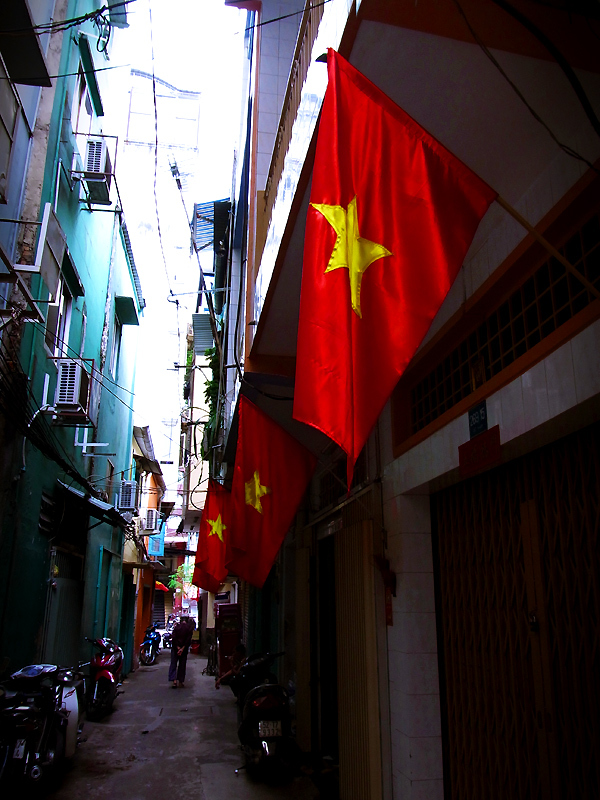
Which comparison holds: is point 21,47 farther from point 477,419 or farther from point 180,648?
point 180,648

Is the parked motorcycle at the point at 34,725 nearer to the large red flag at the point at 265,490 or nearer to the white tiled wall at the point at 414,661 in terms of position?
the large red flag at the point at 265,490

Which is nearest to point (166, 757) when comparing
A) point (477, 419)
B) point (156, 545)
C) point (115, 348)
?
point (477, 419)

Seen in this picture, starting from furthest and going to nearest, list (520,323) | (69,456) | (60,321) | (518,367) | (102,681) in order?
(69,456), (102,681), (60,321), (520,323), (518,367)

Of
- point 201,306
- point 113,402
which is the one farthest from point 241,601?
point 201,306

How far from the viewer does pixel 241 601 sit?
65.9 ft

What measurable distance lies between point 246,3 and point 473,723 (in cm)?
1095

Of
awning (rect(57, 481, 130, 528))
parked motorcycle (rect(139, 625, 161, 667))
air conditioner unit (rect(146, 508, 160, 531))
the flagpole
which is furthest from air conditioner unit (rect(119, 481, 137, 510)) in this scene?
the flagpole

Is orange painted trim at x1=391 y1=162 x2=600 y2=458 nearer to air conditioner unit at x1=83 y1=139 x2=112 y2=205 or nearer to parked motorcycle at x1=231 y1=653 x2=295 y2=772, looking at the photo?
parked motorcycle at x1=231 y1=653 x2=295 y2=772

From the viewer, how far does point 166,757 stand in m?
8.58

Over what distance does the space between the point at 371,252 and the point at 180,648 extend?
1519 cm

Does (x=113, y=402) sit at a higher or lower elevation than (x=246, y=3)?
lower

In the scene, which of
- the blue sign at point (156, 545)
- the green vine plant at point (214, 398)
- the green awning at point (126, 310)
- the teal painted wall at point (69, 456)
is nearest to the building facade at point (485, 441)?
the teal painted wall at point (69, 456)

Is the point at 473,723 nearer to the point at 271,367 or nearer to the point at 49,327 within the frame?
the point at 271,367

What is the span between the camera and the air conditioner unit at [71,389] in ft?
32.6
